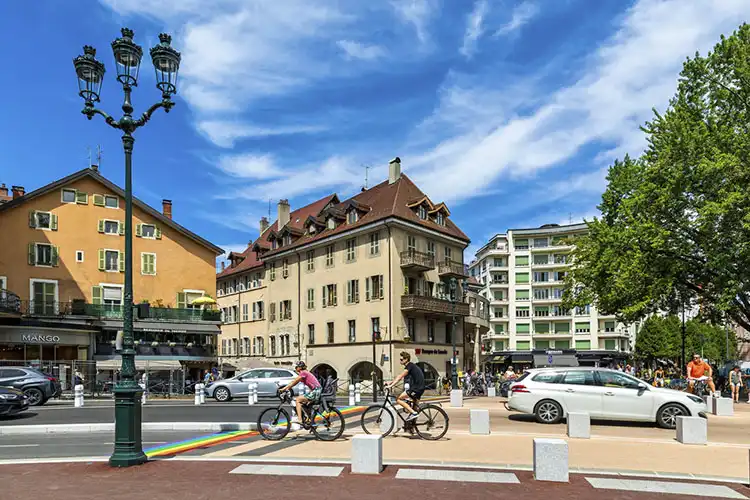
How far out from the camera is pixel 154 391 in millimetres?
33406

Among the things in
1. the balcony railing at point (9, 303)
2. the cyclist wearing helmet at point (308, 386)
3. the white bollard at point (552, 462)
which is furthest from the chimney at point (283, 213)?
the white bollard at point (552, 462)

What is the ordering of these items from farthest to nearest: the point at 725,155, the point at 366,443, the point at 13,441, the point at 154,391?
the point at 154,391
the point at 725,155
the point at 13,441
the point at 366,443

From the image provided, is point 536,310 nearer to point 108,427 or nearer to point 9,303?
point 9,303

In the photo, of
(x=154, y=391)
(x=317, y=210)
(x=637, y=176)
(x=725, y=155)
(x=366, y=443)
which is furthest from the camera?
(x=317, y=210)

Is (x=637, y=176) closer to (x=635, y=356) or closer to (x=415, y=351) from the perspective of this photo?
(x=415, y=351)

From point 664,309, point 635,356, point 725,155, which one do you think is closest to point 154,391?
point 664,309

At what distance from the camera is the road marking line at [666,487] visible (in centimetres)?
813

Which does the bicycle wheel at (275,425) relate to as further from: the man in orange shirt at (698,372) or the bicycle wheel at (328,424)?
the man in orange shirt at (698,372)

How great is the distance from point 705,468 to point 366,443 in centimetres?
526

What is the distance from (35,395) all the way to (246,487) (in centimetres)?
1931

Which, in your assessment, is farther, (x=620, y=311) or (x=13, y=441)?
(x=620, y=311)

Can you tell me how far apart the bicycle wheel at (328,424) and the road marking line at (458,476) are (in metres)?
3.65

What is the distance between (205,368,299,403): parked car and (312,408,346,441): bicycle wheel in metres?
15.1

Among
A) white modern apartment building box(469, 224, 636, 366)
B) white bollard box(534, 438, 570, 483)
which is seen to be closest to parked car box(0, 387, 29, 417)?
white bollard box(534, 438, 570, 483)
